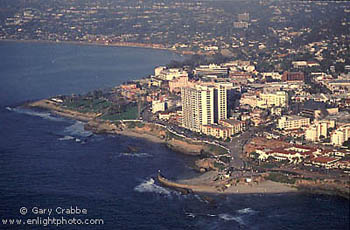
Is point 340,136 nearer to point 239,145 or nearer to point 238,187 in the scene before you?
point 239,145

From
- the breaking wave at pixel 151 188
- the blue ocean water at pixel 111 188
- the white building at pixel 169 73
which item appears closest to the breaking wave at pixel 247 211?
the blue ocean water at pixel 111 188

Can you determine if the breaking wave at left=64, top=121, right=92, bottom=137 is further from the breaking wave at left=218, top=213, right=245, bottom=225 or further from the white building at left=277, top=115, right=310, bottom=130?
the breaking wave at left=218, top=213, right=245, bottom=225

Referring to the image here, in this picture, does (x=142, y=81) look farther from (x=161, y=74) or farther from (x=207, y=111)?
(x=207, y=111)

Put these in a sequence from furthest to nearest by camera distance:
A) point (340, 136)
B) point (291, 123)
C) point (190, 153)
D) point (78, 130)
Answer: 1. point (78, 130)
2. point (291, 123)
3. point (190, 153)
4. point (340, 136)

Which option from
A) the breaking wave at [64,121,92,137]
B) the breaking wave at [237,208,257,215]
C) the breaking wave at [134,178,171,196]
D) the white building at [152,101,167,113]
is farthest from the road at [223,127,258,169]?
the breaking wave at [64,121,92,137]

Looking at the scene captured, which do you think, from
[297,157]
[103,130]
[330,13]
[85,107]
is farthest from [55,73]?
[330,13]

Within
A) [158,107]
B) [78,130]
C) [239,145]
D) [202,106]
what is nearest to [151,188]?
[239,145]

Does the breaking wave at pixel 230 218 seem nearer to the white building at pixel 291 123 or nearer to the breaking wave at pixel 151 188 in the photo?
the breaking wave at pixel 151 188

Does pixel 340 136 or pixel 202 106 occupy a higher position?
pixel 202 106

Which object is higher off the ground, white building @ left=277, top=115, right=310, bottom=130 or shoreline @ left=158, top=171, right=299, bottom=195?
white building @ left=277, top=115, right=310, bottom=130
